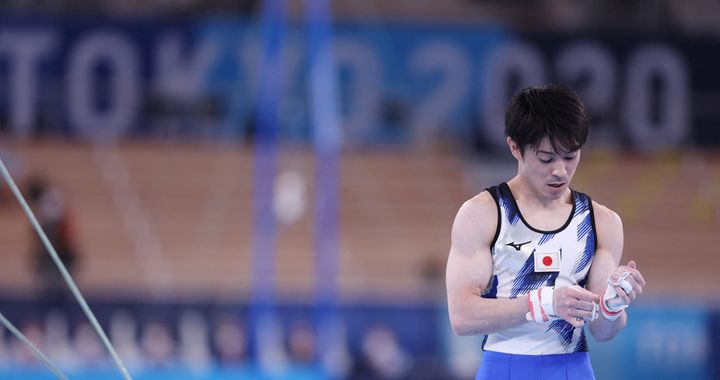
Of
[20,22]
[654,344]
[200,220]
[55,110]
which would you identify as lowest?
[654,344]

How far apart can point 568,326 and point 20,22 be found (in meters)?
13.6

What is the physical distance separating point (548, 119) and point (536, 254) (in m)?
0.44

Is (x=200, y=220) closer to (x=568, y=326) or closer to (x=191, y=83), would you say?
(x=191, y=83)

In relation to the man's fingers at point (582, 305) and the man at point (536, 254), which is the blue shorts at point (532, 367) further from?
the man's fingers at point (582, 305)

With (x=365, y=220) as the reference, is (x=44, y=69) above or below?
above

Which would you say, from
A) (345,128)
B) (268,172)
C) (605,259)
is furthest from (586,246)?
(345,128)

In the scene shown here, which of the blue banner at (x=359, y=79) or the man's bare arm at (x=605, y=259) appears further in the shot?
the blue banner at (x=359, y=79)

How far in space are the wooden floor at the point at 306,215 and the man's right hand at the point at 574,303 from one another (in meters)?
11.4

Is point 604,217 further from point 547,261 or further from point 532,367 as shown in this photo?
point 532,367

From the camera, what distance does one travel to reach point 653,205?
18.0 meters

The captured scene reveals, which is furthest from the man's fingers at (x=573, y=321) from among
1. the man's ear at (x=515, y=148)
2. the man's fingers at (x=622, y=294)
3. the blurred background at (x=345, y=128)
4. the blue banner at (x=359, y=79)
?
the blue banner at (x=359, y=79)

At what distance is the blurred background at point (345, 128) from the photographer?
16.6 metres

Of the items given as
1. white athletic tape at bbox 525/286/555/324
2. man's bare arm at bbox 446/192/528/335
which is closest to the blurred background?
man's bare arm at bbox 446/192/528/335

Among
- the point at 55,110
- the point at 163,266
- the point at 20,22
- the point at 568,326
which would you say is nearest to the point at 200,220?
the point at 163,266
